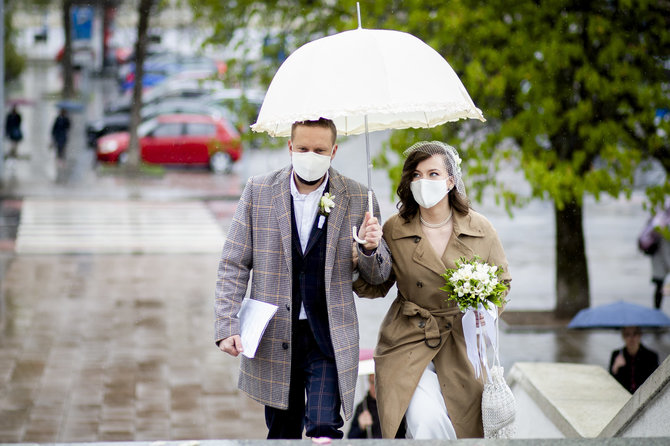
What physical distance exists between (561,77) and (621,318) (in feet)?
9.58

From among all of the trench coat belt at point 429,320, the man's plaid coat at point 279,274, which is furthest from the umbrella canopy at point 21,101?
the trench coat belt at point 429,320

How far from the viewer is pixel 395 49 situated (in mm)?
4227

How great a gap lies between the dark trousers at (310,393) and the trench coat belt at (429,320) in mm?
449

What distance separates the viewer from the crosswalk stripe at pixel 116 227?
651 inches

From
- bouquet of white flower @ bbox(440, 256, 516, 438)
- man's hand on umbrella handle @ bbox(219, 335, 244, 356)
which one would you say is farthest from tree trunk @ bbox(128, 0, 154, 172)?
bouquet of white flower @ bbox(440, 256, 516, 438)

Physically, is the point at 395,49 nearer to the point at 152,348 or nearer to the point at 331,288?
the point at 331,288

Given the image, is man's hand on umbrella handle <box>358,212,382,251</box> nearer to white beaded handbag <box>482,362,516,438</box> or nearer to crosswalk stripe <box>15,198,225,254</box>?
white beaded handbag <box>482,362,516,438</box>

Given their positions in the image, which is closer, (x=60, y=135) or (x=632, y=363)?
(x=632, y=363)

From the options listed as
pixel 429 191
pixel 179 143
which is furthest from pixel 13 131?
pixel 429 191

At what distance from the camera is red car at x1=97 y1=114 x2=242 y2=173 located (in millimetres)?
26656

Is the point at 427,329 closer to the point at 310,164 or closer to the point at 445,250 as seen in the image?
the point at 445,250

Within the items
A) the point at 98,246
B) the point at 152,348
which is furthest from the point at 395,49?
the point at 98,246

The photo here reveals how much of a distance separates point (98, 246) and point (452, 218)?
510 inches

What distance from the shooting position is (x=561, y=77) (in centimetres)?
972
